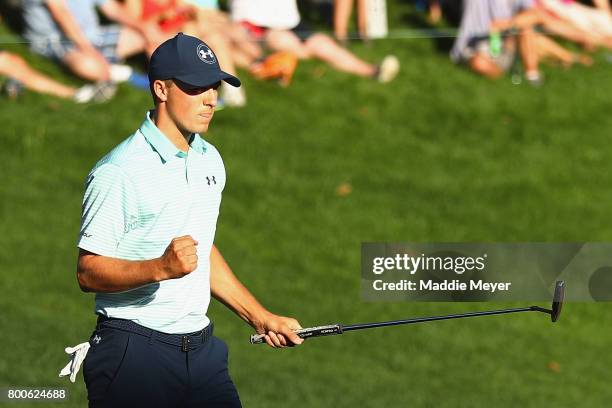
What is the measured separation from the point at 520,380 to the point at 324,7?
5.22 m

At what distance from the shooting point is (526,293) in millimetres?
11258

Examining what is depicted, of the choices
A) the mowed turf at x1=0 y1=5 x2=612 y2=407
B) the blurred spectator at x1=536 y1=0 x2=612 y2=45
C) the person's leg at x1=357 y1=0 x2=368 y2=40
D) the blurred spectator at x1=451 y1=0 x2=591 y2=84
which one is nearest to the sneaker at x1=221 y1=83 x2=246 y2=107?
the mowed turf at x1=0 y1=5 x2=612 y2=407

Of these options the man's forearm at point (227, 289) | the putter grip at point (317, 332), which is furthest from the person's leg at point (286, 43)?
the putter grip at point (317, 332)

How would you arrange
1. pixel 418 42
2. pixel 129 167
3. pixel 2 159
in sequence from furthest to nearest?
pixel 418 42 → pixel 2 159 → pixel 129 167

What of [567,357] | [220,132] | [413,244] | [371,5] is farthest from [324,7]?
[567,357]

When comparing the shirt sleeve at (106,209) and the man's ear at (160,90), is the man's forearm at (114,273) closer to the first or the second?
the shirt sleeve at (106,209)

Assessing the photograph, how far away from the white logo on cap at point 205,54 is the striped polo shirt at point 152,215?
316 mm

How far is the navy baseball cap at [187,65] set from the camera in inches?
202

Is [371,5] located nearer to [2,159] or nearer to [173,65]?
[2,159]

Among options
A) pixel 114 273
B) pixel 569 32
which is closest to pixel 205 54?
pixel 114 273

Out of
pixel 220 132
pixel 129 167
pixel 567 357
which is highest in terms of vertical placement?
pixel 129 167

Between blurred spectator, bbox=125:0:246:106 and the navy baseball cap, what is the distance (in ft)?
24.0

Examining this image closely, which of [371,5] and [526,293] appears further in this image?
[371,5]

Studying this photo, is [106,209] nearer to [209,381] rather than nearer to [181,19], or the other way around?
[209,381]
